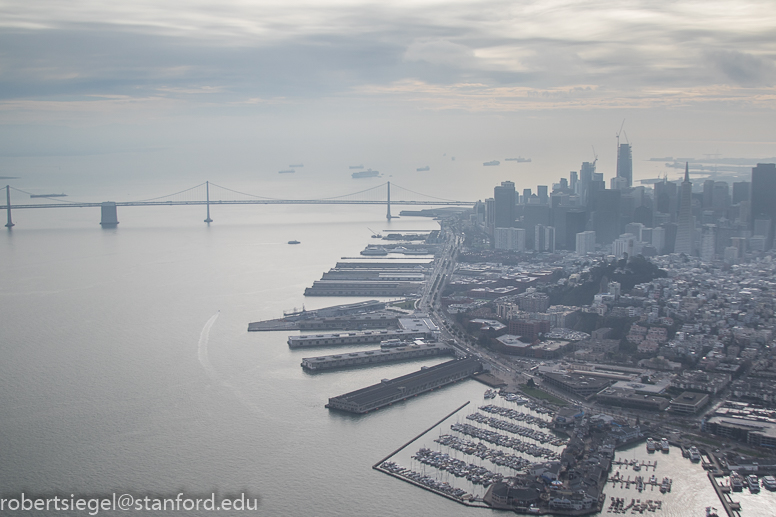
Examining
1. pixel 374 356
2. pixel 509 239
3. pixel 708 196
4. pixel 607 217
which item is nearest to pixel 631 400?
pixel 374 356

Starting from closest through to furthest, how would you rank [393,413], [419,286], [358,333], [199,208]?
1. [393,413]
2. [358,333]
3. [419,286]
4. [199,208]

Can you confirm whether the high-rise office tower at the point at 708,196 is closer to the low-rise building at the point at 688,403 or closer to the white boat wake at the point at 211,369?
the low-rise building at the point at 688,403

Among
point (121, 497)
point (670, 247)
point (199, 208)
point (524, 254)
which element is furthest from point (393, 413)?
point (199, 208)

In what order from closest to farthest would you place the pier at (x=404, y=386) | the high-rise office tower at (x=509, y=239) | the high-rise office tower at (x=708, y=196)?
the pier at (x=404, y=386)
the high-rise office tower at (x=509, y=239)
the high-rise office tower at (x=708, y=196)

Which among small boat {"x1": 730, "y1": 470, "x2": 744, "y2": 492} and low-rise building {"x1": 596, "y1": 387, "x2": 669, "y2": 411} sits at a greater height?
low-rise building {"x1": 596, "y1": 387, "x2": 669, "y2": 411}

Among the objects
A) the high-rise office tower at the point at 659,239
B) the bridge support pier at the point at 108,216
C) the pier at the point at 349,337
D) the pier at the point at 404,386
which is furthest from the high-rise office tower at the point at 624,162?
the pier at the point at 404,386

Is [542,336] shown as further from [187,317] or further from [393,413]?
[187,317]

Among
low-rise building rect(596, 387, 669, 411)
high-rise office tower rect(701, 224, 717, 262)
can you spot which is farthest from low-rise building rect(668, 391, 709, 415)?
high-rise office tower rect(701, 224, 717, 262)

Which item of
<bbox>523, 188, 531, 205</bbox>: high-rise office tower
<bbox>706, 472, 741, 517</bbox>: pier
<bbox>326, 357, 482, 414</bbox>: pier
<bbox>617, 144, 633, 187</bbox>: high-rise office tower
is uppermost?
→ <bbox>617, 144, 633, 187</bbox>: high-rise office tower

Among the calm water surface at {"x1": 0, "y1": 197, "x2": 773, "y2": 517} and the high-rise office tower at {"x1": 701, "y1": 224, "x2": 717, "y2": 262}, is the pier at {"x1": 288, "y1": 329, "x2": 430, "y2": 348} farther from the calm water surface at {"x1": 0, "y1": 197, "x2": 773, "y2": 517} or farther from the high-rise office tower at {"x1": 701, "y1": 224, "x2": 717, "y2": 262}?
the high-rise office tower at {"x1": 701, "y1": 224, "x2": 717, "y2": 262}
